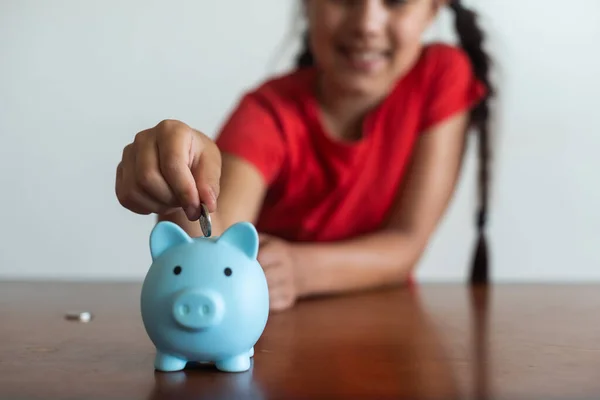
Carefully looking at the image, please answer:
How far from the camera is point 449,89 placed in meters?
1.15

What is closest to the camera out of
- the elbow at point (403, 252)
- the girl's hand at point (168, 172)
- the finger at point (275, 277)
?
the girl's hand at point (168, 172)

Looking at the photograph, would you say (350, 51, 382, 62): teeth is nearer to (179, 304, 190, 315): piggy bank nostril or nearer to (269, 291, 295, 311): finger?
(269, 291, 295, 311): finger

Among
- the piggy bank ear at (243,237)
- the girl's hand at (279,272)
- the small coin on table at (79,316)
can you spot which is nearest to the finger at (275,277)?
the girl's hand at (279,272)

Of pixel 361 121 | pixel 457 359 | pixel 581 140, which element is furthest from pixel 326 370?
pixel 581 140

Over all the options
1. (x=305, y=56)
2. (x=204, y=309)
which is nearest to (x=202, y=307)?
(x=204, y=309)

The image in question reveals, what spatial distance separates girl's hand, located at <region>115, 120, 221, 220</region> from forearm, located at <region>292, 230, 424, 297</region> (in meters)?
0.30

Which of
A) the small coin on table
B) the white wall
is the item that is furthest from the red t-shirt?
the small coin on table

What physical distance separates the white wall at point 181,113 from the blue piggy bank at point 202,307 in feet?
3.23

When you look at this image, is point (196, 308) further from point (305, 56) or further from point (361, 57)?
point (305, 56)

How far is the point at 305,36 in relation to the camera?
135 cm

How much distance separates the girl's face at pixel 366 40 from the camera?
3.73 feet

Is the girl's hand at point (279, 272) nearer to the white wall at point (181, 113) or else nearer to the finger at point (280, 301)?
the finger at point (280, 301)

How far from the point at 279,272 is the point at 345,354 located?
11.5 inches

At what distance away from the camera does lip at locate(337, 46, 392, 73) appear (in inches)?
45.9
